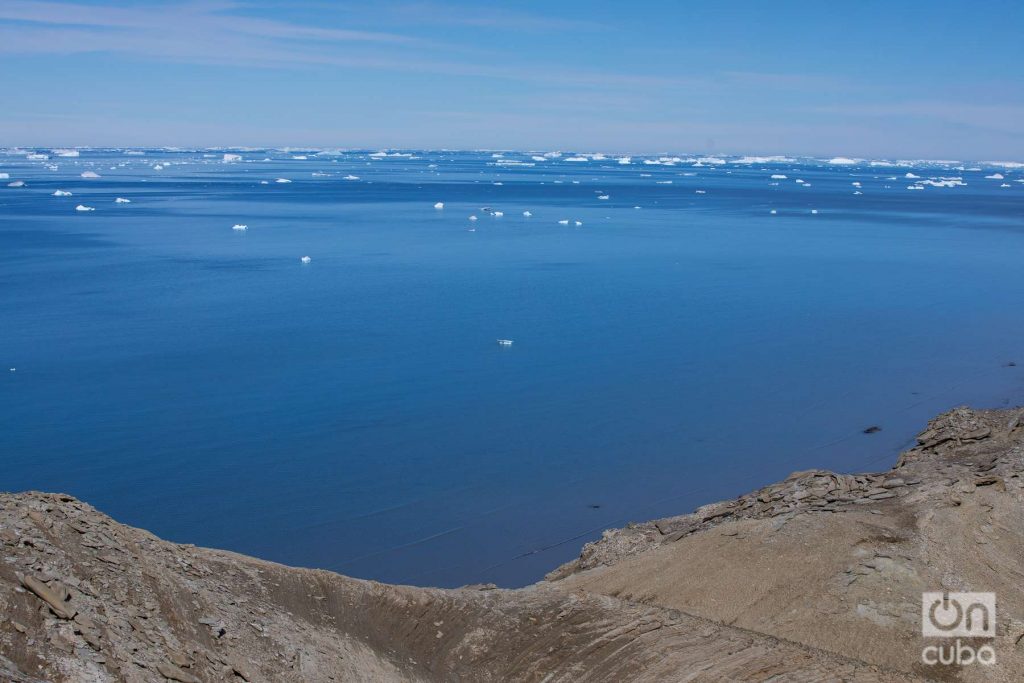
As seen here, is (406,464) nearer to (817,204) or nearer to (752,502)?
(752,502)

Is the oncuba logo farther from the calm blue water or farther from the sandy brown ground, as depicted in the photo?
the calm blue water

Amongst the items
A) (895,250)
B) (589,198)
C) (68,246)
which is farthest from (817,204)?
(68,246)

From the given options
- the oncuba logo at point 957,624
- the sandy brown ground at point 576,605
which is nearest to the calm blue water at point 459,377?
the sandy brown ground at point 576,605

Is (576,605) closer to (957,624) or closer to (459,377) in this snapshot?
(957,624)

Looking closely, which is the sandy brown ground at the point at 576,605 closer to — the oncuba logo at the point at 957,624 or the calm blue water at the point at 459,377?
the oncuba logo at the point at 957,624

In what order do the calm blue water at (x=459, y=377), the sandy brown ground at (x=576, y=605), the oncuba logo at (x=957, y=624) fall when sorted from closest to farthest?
the sandy brown ground at (x=576, y=605)
the oncuba logo at (x=957, y=624)
the calm blue water at (x=459, y=377)

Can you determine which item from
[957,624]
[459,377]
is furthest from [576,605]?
[459,377]
